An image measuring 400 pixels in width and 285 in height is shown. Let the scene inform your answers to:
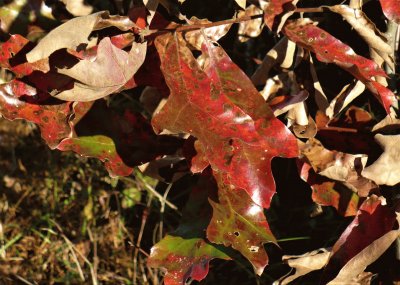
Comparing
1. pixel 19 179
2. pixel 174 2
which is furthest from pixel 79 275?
pixel 174 2

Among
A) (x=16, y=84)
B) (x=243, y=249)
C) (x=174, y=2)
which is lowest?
(x=243, y=249)

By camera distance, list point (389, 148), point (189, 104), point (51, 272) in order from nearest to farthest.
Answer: point (189, 104) < point (389, 148) < point (51, 272)

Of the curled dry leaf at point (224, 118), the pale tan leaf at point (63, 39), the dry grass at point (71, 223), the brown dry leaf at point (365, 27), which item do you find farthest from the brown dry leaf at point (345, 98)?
the dry grass at point (71, 223)

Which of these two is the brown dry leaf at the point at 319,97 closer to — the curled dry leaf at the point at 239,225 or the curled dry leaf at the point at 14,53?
the curled dry leaf at the point at 239,225

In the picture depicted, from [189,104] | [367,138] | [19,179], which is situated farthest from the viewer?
[19,179]

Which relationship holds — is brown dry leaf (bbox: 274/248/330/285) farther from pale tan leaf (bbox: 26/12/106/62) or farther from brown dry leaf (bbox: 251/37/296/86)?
pale tan leaf (bbox: 26/12/106/62)

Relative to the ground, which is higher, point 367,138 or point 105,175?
point 367,138

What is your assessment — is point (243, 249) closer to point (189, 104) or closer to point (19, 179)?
point (189, 104)
